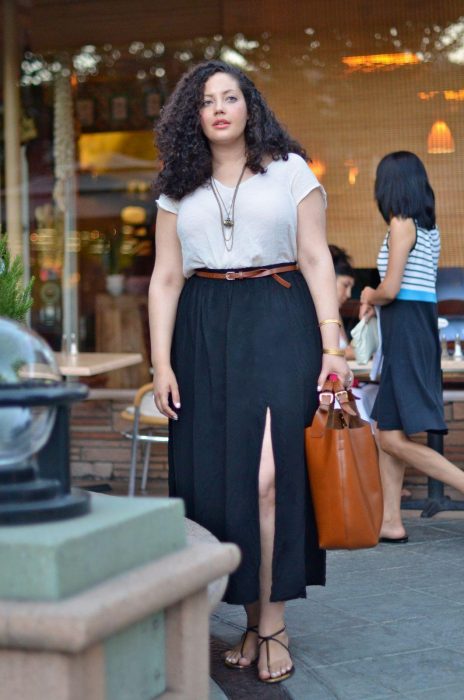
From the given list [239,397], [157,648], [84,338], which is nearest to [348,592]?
[239,397]

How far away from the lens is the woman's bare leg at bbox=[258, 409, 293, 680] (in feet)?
12.4

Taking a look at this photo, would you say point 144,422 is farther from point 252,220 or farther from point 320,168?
point 252,220

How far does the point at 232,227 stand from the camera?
12.3 feet

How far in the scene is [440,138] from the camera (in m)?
8.13

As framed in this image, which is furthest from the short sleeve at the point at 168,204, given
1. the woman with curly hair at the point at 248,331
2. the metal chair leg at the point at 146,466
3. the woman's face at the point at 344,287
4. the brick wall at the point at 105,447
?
the brick wall at the point at 105,447

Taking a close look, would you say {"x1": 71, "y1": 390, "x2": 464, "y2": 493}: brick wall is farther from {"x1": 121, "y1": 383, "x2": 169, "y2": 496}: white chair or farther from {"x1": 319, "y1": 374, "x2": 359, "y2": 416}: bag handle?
{"x1": 319, "y1": 374, "x2": 359, "y2": 416}: bag handle

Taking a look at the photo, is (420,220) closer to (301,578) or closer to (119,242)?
(301,578)

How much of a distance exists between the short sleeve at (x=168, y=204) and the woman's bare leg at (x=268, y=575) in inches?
29.8

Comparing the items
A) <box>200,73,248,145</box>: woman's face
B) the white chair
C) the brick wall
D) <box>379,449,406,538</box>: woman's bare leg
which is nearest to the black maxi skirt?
<box>200,73,248,145</box>: woman's face

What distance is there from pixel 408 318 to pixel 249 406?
2.21 meters

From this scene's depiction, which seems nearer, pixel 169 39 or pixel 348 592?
pixel 348 592

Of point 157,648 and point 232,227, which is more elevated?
point 232,227

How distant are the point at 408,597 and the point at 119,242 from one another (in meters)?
4.74

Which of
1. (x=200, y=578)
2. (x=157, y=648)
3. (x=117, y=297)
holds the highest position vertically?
(x=117, y=297)
